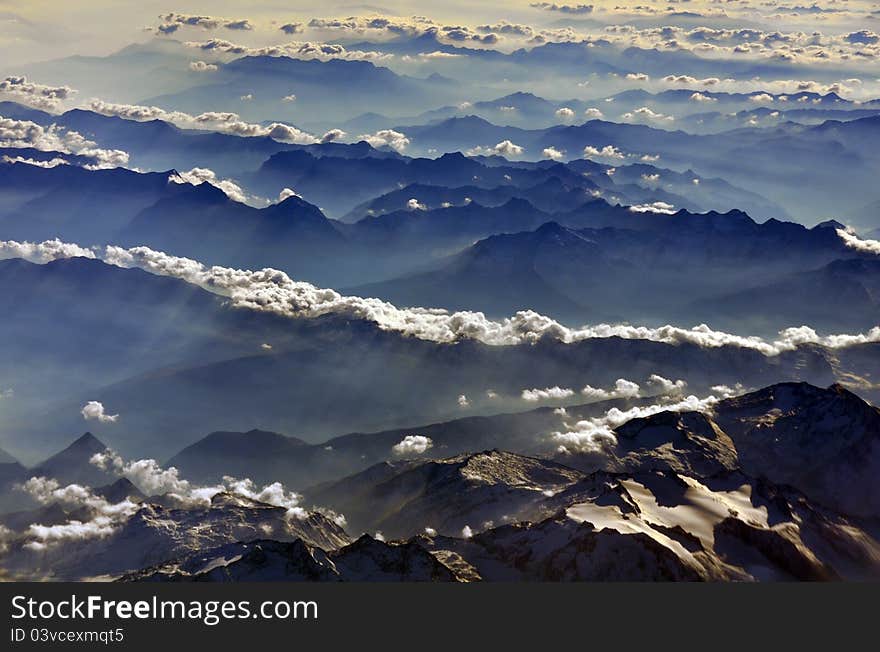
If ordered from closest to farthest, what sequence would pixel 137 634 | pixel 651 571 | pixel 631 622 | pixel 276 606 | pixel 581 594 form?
pixel 137 634, pixel 276 606, pixel 631 622, pixel 581 594, pixel 651 571

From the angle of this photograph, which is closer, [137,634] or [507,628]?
[137,634]

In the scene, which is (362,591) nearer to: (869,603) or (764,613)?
(764,613)

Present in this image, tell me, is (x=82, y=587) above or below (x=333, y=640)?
above

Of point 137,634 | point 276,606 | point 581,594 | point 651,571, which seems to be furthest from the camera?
point 651,571

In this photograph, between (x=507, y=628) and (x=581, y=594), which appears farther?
(x=581, y=594)

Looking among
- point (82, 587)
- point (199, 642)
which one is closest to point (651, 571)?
point (199, 642)

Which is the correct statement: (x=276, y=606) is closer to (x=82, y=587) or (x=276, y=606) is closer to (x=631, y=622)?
(x=82, y=587)

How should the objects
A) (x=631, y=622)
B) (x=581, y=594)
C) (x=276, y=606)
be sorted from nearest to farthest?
(x=276, y=606), (x=631, y=622), (x=581, y=594)

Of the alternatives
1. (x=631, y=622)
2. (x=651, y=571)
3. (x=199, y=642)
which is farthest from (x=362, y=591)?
(x=651, y=571)

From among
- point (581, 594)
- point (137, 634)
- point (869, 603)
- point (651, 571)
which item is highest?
point (137, 634)
